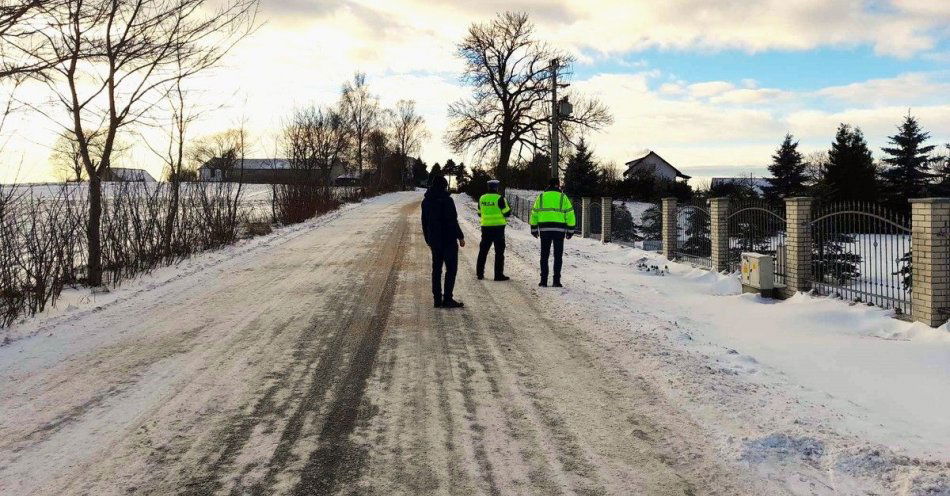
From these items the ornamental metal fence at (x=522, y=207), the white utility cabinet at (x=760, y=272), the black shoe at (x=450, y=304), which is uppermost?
the ornamental metal fence at (x=522, y=207)

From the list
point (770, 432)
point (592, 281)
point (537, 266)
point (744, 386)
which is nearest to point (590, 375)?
point (744, 386)

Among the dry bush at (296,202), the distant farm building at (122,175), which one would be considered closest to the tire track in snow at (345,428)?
the distant farm building at (122,175)

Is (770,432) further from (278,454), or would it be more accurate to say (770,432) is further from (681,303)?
(681,303)

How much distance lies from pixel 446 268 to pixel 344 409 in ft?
13.5

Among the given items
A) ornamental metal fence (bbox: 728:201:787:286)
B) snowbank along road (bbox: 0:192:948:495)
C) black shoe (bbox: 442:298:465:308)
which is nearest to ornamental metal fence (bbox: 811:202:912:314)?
ornamental metal fence (bbox: 728:201:787:286)

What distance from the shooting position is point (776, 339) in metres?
7.25

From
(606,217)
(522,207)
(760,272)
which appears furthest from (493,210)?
(522,207)

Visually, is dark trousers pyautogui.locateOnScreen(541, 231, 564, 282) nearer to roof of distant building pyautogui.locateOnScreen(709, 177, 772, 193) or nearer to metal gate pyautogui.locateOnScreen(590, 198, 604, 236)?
metal gate pyautogui.locateOnScreen(590, 198, 604, 236)

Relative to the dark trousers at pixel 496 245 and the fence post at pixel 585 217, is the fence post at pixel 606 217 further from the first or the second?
the dark trousers at pixel 496 245

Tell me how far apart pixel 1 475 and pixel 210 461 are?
1.09 metres

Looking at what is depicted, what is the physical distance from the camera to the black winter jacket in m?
8.29

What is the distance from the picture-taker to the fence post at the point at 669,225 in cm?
1498

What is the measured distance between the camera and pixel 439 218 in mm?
8320

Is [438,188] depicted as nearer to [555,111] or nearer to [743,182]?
[555,111]
